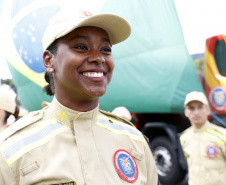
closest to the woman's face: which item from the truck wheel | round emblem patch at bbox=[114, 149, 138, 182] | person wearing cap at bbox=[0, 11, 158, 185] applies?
person wearing cap at bbox=[0, 11, 158, 185]

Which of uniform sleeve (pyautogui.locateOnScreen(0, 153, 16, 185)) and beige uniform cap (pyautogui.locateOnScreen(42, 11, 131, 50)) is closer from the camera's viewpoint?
uniform sleeve (pyautogui.locateOnScreen(0, 153, 16, 185))

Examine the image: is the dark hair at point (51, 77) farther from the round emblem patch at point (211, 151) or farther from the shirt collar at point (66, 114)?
the round emblem patch at point (211, 151)

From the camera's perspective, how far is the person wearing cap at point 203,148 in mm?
3316

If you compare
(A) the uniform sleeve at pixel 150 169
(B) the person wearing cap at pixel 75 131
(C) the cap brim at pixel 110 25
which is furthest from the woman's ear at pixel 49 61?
(A) the uniform sleeve at pixel 150 169

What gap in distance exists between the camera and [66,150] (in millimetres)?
1269

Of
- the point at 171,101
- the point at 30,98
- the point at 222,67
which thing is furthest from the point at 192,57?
the point at 30,98

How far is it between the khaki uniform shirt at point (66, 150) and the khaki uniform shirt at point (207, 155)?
6.70 feet

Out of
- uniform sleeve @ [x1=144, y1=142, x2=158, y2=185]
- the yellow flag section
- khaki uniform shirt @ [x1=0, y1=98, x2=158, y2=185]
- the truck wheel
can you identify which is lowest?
the truck wheel

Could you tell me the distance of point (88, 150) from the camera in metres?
1.30

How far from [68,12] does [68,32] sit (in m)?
0.14

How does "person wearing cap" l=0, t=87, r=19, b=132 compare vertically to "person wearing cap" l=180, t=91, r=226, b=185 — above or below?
above

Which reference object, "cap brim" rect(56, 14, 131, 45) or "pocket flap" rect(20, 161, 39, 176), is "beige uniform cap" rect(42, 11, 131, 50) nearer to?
"cap brim" rect(56, 14, 131, 45)

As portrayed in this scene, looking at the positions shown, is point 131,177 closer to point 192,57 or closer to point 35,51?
point 192,57

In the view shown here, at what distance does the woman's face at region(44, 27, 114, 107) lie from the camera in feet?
4.25
